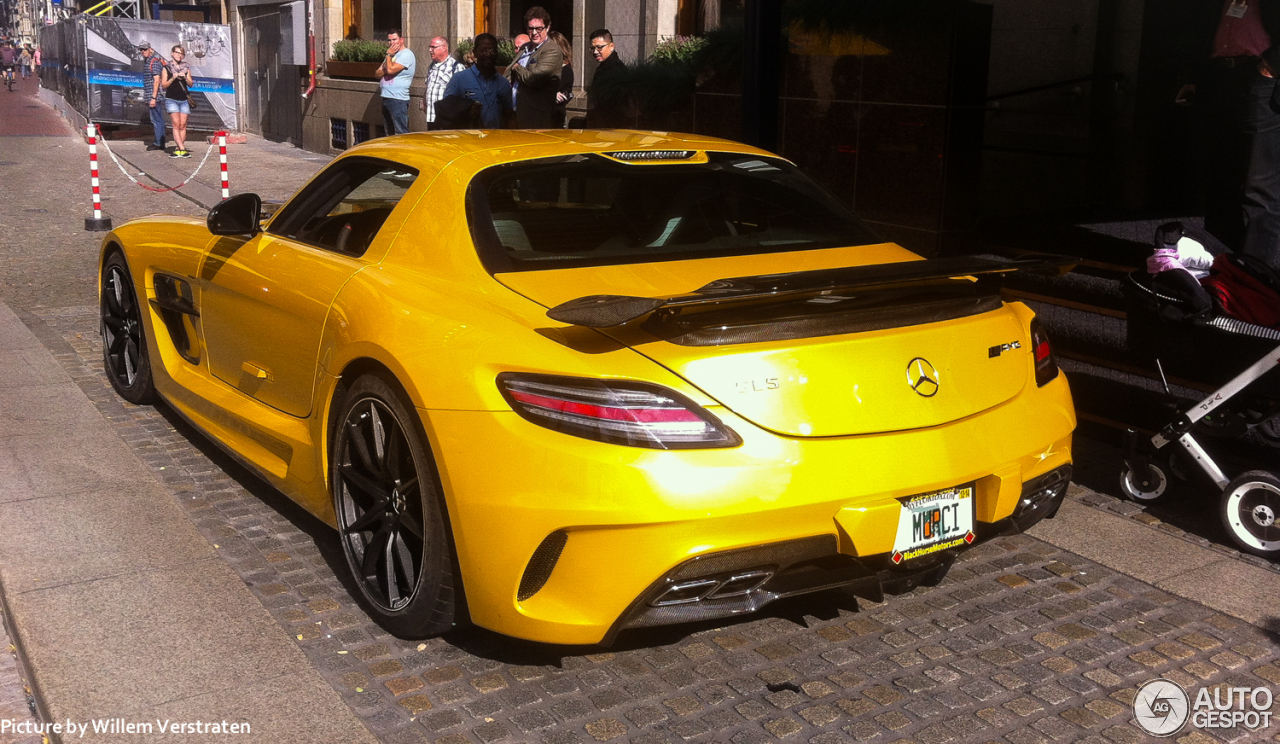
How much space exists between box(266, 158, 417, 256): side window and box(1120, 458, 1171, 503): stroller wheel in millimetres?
3229

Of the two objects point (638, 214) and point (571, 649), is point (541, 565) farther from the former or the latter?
point (638, 214)

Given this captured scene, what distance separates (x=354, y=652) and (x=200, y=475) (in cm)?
208

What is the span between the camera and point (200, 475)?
5.68 metres

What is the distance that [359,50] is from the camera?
74.7ft

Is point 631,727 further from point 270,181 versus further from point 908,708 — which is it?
point 270,181

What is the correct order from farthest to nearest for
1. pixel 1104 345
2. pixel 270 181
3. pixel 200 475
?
1. pixel 270 181
2. pixel 1104 345
3. pixel 200 475

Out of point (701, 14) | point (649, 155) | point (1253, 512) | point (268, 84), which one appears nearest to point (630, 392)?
point (649, 155)

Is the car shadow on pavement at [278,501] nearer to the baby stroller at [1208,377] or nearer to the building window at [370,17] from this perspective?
the baby stroller at [1208,377]

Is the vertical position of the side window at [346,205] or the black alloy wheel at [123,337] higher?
the side window at [346,205]

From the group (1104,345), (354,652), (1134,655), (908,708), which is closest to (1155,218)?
(1104,345)

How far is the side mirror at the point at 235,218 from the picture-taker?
520cm

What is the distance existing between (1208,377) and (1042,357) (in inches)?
72.1

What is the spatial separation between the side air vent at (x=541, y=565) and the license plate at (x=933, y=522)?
922 millimetres

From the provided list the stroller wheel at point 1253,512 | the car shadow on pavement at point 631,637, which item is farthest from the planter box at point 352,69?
the car shadow on pavement at point 631,637
